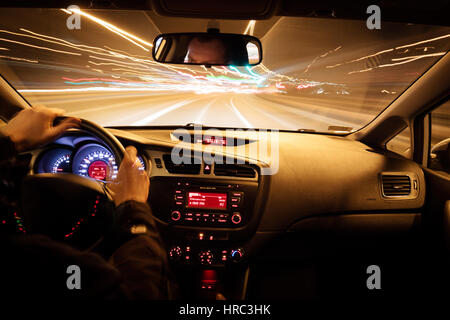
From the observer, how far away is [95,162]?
2.99 metres

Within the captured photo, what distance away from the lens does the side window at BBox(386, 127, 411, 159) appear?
3.84 metres

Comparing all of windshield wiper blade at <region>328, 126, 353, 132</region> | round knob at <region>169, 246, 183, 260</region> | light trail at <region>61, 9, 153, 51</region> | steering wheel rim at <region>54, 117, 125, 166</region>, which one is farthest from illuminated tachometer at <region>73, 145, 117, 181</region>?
light trail at <region>61, 9, 153, 51</region>

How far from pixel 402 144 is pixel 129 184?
317 centimetres

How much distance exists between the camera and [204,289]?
3.57 meters

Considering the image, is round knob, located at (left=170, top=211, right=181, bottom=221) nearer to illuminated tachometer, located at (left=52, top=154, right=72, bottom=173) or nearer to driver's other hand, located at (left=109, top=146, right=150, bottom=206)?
driver's other hand, located at (left=109, top=146, right=150, bottom=206)

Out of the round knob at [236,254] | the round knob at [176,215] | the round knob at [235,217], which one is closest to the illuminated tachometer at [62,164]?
the round knob at [176,215]

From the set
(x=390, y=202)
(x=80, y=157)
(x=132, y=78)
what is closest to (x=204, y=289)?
(x=80, y=157)

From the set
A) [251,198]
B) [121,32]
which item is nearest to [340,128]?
[251,198]

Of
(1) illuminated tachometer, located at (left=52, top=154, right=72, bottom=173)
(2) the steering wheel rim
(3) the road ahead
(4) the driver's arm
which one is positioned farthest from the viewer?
(3) the road ahead

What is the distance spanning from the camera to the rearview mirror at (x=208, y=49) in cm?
287

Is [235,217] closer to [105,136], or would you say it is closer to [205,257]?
[205,257]

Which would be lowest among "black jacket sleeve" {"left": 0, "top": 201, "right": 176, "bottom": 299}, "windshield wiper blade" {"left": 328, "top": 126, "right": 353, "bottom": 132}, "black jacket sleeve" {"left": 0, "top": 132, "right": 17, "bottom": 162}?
"black jacket sleeve" {"left": 0, "top": 201, "right": 176, "bottom": 299}

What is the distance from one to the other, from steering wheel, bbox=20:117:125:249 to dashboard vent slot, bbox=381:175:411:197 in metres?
2.57
